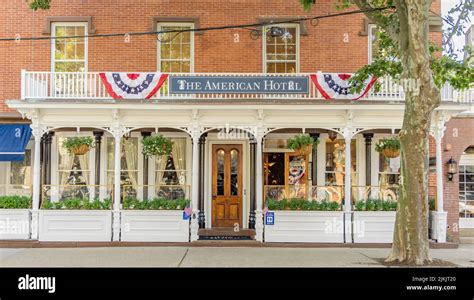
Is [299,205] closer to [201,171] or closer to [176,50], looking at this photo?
[201,171]

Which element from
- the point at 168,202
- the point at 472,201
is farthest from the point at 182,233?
the point at 472,201

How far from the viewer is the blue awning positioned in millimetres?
14469

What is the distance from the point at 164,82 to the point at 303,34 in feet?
15.8

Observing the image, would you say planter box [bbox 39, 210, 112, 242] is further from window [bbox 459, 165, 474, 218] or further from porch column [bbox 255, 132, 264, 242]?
window [bbox 459, 165, 474, 218]

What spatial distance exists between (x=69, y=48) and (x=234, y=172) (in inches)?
260

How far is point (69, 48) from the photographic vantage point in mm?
16047

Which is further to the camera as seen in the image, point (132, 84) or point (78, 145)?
point (78, 145)

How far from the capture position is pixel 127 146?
1609 cm

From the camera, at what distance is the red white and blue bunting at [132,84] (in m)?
13.9

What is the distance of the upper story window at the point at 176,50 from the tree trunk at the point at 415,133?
7.22m

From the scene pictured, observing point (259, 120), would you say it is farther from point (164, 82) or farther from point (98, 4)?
point (98, 4)

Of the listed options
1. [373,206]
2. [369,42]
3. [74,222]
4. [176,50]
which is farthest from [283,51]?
[74,222]

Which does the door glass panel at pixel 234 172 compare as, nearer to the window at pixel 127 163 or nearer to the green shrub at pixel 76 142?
the window at pixel 127 163

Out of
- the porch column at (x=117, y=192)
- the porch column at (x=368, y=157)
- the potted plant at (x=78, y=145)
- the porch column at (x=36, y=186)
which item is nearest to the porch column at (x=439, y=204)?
the porch column at (x=368, y=157)
